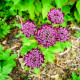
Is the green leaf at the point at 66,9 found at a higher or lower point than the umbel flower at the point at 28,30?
higher

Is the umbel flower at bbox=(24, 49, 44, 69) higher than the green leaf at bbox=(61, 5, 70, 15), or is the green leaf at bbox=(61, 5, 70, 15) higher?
the green leaf at bbox=(61, 5, 70, 15)

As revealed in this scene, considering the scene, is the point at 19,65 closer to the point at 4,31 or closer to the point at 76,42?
the point at 4,31

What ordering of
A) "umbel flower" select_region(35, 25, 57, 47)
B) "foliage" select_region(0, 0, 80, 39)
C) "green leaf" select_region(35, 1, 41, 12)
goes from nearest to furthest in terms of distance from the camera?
"umbel flower" select_region(35, 25, 57, 47), "foliage" select_region(0, 0, 80, 39), "green leaf" select_region(35, 1, 41, 12)

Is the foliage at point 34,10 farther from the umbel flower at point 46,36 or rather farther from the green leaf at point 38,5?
the umbel flower at point 46,36

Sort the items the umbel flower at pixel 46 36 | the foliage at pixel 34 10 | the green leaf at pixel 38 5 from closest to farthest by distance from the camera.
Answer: the umbel flower at pixel 46 36, the foliage at pixel 34 10, the green leaf at pixel 38 5

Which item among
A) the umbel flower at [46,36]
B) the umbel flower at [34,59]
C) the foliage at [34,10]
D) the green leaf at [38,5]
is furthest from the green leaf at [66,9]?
the umbel flower at [34,59]

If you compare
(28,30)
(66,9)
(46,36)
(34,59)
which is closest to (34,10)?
(66,9)

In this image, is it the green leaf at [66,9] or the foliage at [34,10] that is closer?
the foliage at [34,10]

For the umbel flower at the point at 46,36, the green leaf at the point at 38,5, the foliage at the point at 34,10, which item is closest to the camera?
the umbel flower at the point at 46,36

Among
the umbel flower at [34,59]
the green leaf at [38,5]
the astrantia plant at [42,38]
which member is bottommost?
the umbel flower at [34,59]

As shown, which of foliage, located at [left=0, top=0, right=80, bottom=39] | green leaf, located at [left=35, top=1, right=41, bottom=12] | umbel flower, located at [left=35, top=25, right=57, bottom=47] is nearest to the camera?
Answer: umbel flower, located at [left=35, top=25, right=57, bottom=47]

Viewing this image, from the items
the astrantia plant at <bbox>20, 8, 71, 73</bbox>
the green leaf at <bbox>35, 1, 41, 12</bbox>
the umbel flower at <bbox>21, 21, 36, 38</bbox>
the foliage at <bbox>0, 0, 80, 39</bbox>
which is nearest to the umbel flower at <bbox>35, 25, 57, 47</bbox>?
the astrantia plant at <bbox>20, 8, 71, 73</bbox>

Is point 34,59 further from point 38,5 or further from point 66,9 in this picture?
point 66,9

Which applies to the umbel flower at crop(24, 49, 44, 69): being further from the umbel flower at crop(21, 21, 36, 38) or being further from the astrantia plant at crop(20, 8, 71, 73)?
the umbel flower at crop(21, 21, 36, 38)
